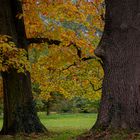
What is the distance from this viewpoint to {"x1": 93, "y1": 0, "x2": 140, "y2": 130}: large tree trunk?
34.0ft

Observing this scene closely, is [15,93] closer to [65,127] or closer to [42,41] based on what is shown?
[42,41]

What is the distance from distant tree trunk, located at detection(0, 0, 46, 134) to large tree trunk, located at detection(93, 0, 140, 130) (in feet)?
22.0

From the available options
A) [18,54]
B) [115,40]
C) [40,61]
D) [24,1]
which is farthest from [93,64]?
[115,40]

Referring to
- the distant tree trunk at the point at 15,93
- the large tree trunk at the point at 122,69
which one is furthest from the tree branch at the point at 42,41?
the large tree trunk at the point at 122,69

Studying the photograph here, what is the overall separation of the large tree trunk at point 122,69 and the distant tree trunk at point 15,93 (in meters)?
6.72

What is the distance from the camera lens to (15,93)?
17109 mm

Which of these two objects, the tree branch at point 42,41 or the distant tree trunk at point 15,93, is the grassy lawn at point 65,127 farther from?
the tree branch at point 42,41

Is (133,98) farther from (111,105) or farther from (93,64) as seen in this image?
(93,64)

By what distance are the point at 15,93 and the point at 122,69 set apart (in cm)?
728

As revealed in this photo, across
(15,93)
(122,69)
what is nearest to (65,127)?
(15,93)

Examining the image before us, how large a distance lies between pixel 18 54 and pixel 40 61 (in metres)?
6.45

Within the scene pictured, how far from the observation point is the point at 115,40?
35.4 feet

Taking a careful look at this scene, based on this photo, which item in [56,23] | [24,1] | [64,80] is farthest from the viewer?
[64,80]

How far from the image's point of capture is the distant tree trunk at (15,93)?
16.9 m
